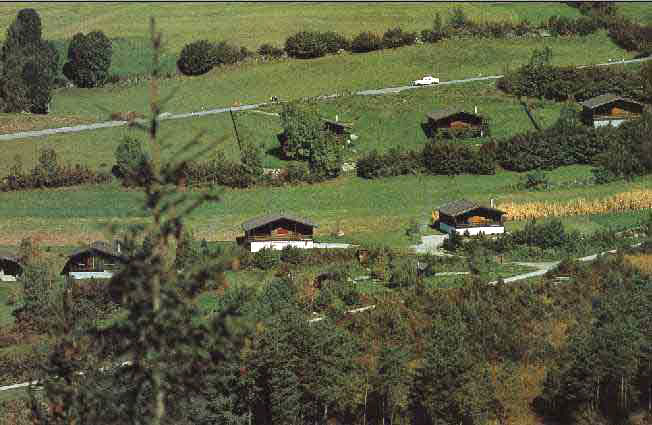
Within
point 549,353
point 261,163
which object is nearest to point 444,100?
point 261,163

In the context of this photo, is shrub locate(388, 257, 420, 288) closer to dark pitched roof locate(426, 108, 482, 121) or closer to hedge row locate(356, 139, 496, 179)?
hedge row locate(356, 139, 496, 179)

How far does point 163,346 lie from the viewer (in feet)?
39.0

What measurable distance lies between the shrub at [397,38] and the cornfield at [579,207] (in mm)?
29930

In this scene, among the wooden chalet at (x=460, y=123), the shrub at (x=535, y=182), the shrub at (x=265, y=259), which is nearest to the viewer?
the shrub at (x=265, y=259)

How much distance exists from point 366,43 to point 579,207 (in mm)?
31954

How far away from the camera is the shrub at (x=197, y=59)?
94.4m

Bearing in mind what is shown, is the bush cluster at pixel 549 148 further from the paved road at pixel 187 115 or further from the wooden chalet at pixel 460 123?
the paved road at pixel 187 115

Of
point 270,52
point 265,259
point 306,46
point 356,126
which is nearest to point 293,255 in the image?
point 265,259

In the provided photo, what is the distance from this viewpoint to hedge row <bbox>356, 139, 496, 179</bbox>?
75.8 metres

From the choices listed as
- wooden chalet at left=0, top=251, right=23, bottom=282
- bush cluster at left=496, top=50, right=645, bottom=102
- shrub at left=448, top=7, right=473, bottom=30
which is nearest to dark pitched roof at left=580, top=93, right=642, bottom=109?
bush cluster at left=496, top=50, right=645, bottom=102

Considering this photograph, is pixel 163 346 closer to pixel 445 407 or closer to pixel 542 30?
pixel 445 407

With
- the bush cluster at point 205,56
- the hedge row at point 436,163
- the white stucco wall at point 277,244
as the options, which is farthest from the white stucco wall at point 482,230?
the bush cluster at point 205,56

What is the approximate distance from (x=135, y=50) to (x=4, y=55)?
33.4 feet

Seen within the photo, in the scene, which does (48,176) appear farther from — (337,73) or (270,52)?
(337,73)
